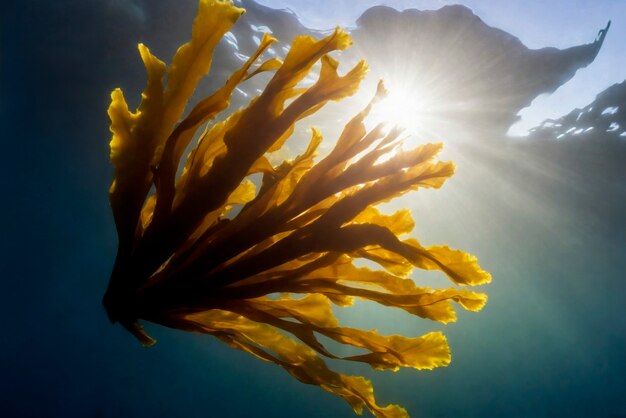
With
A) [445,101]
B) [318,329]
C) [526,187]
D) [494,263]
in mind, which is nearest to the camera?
[318,329]

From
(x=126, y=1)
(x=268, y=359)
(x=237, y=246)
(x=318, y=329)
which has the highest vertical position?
(x=126, y=1)

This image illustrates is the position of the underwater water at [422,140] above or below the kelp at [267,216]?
above

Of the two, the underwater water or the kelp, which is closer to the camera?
the kelp

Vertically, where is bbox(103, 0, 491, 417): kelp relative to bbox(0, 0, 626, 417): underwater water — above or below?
below

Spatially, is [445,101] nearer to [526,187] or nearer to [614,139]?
[614,139]

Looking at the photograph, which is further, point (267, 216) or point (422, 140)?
point (422, 140)

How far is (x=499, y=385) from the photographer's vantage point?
92.6 m

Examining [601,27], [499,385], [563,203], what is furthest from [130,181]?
[499,385]

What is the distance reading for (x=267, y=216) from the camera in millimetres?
1491

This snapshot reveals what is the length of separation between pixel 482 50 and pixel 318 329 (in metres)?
11.9

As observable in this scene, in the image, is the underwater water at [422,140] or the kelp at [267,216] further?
the underwater water at [422,140]

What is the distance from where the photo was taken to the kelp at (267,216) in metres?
1.37

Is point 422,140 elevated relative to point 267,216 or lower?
elevated

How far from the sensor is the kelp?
4.50ft
